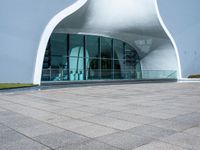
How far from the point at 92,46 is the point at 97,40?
80cm

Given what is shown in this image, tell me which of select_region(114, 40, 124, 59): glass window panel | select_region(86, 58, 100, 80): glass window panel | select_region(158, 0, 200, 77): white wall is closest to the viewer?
select_region(86, 58, 100, 80): glass window panel

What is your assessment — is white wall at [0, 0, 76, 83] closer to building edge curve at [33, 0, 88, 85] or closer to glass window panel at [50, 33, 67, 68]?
building edge curve at [33, 0, 88, 85]

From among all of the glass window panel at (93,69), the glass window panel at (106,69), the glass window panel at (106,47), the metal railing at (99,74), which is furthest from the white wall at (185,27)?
the glass window panel at (93,69)

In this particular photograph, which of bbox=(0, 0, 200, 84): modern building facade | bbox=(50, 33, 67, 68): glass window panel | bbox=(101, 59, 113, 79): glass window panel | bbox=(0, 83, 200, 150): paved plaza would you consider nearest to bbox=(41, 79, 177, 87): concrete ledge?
bbox=(0, 0, 200, 84): modern building facade

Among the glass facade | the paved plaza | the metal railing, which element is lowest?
the paved plaza

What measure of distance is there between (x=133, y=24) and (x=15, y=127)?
19.0 meters

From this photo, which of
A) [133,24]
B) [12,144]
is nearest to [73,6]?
[133,24]

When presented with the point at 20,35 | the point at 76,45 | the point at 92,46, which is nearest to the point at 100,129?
the point at 20,35

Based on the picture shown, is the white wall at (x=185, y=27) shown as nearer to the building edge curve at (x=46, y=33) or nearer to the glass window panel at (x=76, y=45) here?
the glass window panel at (x=76, y=45)

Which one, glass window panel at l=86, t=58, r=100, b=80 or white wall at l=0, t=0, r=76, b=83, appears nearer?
white wall at l=0, t=0, r=76, b=83

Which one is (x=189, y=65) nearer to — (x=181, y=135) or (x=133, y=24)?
(x=133, y=24)

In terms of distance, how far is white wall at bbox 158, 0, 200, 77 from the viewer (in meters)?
25.0

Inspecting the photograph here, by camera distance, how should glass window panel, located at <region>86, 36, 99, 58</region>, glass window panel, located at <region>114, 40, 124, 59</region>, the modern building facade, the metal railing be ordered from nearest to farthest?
the modern building facade → the metal railing → glass window panel, located at <region>86, 36, 99, 58</region> → glass window panel, located at <region>114, 40, 124, 59</region>

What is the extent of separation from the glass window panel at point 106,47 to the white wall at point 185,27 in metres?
5.89
